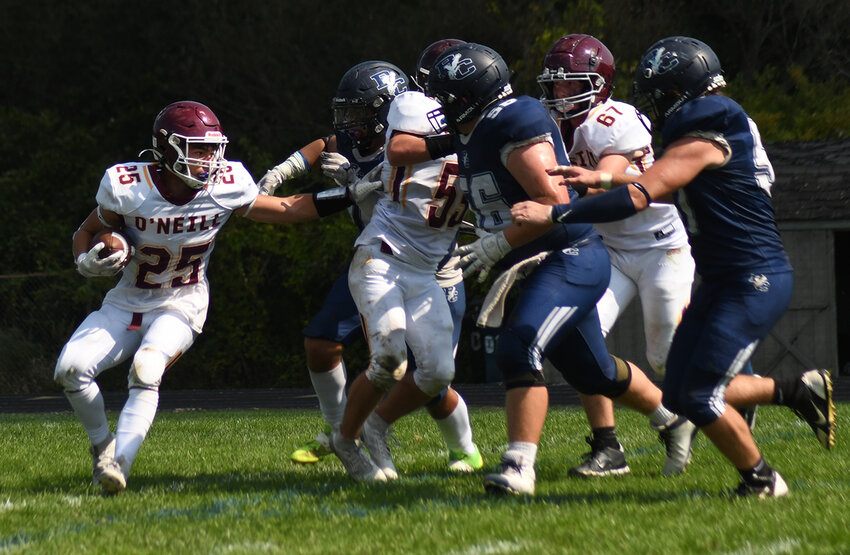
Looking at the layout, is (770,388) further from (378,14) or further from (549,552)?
(378,14)

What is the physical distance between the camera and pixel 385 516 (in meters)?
4.56

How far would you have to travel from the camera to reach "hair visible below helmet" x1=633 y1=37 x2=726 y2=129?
4.76m

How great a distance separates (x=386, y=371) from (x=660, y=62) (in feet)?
5.80

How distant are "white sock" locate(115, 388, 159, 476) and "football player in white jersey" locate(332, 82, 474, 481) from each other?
85 cm

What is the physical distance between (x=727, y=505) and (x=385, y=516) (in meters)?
1.26

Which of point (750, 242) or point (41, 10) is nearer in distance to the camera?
point (750, 242)

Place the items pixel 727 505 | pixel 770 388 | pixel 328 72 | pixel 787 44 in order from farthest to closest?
pixel 787 44 → pixel 328 72 → pixel 770 388 → pixel 727 505

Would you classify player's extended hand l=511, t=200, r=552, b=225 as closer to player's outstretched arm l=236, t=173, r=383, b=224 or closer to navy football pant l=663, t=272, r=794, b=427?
navy football pant l=663, t=272, r=794, b=427

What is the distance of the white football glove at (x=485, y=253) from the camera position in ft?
15.9

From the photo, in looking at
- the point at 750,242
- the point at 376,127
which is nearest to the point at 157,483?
the point at 376,127

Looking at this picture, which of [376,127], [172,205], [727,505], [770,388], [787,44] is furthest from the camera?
[787,44]

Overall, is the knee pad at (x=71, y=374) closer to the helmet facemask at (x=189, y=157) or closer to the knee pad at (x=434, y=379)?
the helmet facemask at (x=189, y=157)

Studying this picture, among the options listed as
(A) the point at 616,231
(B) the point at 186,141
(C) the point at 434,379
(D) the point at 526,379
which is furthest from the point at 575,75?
(B) the point at 186,141

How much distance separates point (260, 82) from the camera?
21.8 metres
